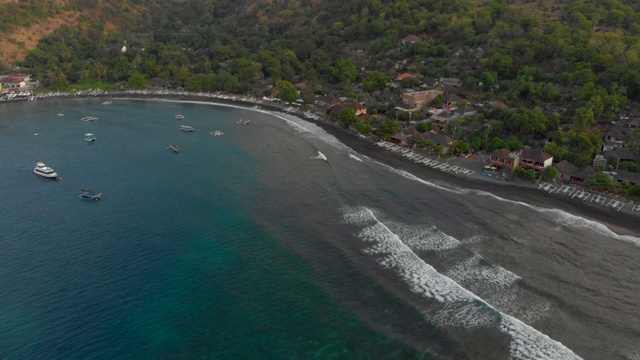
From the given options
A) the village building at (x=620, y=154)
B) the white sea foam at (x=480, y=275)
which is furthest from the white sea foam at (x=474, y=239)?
the village building at (x=620, y=154)

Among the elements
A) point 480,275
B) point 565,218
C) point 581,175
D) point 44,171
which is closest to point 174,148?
point 44,171

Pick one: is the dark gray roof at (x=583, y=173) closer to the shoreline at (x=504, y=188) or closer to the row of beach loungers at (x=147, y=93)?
the shoreline at (x=504, y=188)

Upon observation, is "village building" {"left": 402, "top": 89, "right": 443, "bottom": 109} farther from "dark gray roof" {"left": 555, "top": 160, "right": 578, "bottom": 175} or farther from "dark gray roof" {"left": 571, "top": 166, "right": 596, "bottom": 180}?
"dark gray roof" {"left": 571, "top": 166, "right": 596, "bottom": 180}

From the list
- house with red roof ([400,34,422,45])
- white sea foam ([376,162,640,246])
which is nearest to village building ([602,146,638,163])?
white sea foam ([376,162,640,246])

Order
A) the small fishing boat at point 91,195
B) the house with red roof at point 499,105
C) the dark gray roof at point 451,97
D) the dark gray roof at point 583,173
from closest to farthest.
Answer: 1. the small fishing boat at point 91,195
2. the dark gray roof at point 583,173
3. the house with red roof at point 499,105
4. the dark gray roof at point 451,97

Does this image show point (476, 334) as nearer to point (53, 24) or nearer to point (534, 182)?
point (534, 182)

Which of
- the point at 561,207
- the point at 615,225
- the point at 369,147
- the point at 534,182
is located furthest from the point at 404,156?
the point at 615,225

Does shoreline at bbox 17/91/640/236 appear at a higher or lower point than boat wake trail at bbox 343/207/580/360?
higher
